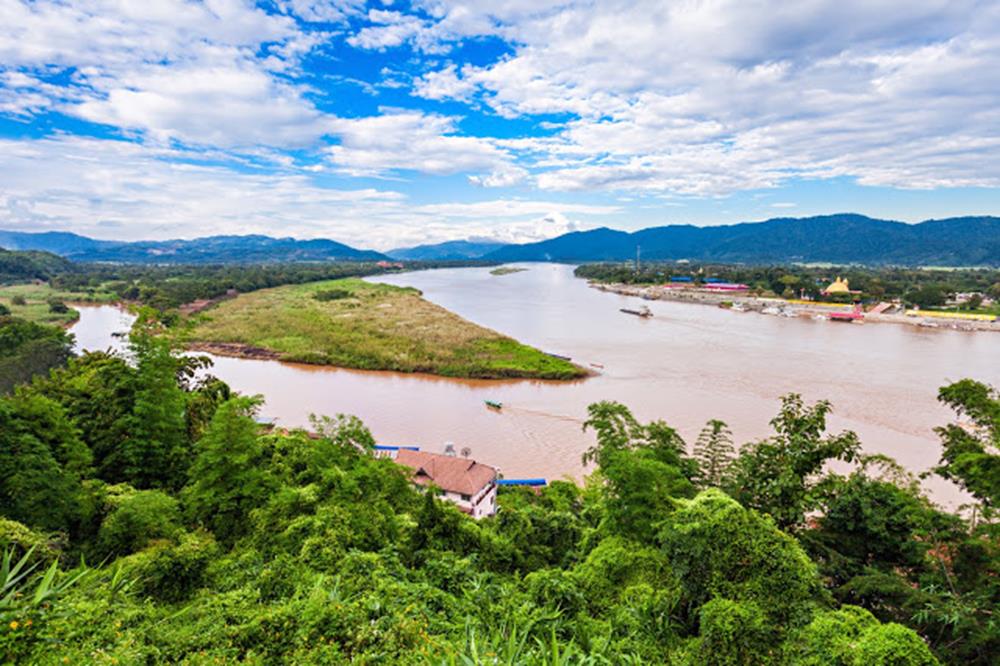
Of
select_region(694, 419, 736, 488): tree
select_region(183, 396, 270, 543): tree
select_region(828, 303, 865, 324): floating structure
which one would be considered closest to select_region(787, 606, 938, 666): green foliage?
select_region(694, 419, 736, 488): tree

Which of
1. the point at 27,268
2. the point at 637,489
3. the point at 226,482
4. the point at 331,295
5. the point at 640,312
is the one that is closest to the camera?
the point at 226,482

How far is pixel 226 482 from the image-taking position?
6469 millimetres

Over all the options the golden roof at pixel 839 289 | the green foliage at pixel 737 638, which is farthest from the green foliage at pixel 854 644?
the golden roof at pixel 839 289

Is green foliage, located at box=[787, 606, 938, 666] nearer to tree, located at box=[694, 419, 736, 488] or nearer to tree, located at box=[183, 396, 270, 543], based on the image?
tree, located at box=[694, 419, 736, 488]

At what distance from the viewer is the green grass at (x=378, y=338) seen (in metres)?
26.0

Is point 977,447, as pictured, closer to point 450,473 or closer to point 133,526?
point 450,473

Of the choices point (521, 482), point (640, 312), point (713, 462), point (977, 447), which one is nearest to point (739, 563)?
point (713, 462)

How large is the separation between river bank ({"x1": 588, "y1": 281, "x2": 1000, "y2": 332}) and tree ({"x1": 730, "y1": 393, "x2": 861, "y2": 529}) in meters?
44.7

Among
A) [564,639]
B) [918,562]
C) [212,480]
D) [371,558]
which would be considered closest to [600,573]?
[564,639]

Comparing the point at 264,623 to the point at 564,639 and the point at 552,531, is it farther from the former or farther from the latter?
the point at 552,531

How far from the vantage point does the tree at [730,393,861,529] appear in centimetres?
702

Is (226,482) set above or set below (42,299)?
above

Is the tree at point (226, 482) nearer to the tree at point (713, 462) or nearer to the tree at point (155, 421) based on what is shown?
the tree at point (155, 421)

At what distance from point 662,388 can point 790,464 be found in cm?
1523
